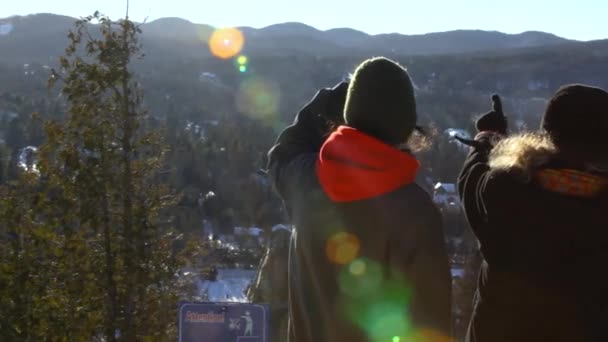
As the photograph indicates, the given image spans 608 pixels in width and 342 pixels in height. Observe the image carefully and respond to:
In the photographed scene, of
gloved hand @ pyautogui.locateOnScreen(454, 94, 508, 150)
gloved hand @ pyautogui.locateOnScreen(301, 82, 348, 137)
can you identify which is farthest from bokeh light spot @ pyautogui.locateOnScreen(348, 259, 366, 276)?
gloved hand @ pyautogui.locateOnScreen(454, 94, 508, 150)

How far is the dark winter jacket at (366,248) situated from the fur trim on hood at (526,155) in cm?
52

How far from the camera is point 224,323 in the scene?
429 cm

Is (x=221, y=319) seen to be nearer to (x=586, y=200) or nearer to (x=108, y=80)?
(x=586, y=200)

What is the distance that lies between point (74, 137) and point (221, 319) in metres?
3.52

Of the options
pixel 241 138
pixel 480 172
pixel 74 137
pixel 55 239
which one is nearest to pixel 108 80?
pixel 74 137

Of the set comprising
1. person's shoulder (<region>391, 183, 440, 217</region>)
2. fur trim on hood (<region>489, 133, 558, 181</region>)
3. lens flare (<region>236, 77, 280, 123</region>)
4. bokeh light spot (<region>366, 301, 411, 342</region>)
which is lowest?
lens flare (<region>236, 77, 280, 123</region>)

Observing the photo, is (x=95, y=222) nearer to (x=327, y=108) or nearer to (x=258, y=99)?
(x=327, y=108)

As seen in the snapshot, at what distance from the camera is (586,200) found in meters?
2.48

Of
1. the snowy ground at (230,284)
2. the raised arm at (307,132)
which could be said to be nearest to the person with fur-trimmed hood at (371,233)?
the raised arm at (307,132)

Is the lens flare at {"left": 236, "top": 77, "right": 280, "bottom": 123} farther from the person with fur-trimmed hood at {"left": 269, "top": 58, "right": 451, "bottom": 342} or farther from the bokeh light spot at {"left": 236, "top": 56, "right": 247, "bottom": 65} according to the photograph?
the person with fur-trimmed hood at {"left": 269, "top": 58, "right": 451, "bottom": 342}

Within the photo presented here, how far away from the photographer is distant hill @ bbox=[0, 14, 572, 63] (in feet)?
423

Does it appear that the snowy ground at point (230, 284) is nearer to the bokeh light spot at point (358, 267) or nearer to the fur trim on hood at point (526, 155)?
the fur trim on hood at point (526, 155)

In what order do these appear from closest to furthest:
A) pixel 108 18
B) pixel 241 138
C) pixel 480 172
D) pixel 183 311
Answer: pixel 480 172, pixel 183 311, pixel 108 18, pixel 241 138

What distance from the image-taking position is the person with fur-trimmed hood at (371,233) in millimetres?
2127
